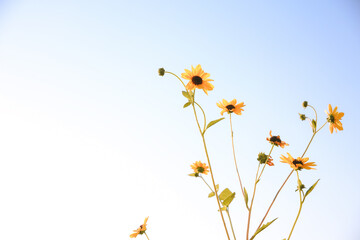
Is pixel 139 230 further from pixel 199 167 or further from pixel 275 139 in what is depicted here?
pixel 275 139

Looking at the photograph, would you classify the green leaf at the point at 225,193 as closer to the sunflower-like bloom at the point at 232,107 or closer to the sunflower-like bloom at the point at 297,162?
the sunflower-like bloom at the point at 297,162

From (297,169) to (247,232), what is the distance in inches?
15.8

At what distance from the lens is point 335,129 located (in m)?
1.24

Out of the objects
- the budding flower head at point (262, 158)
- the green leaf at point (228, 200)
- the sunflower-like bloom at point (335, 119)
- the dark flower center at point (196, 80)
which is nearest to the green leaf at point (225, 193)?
the green leaf at point (228, 200)

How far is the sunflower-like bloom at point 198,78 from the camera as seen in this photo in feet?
3.82

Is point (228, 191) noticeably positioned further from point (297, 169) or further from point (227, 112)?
point (227, 112)

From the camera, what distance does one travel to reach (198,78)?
3.92ft

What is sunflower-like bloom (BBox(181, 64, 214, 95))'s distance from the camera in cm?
116

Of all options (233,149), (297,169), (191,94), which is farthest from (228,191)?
(191,94)

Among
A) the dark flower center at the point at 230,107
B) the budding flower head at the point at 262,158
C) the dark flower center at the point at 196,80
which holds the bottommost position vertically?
the budding flower head at the point at 262,158

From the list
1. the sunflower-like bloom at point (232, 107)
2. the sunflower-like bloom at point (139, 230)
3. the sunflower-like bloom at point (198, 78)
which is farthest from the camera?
the sunflower-like bloom at point (139, 230)

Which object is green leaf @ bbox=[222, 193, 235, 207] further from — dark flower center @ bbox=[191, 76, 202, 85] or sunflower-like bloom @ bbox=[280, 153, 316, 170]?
dark flower center @ bbox=[191, 76, 202, 85]

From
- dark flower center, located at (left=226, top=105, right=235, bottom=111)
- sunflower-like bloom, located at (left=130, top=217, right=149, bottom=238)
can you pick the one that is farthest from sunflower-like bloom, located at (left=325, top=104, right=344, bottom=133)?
sunflower-like bloom, located at (left=130, top=217, right=149, bottom=238)

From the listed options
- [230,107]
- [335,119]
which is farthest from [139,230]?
[335,119]
